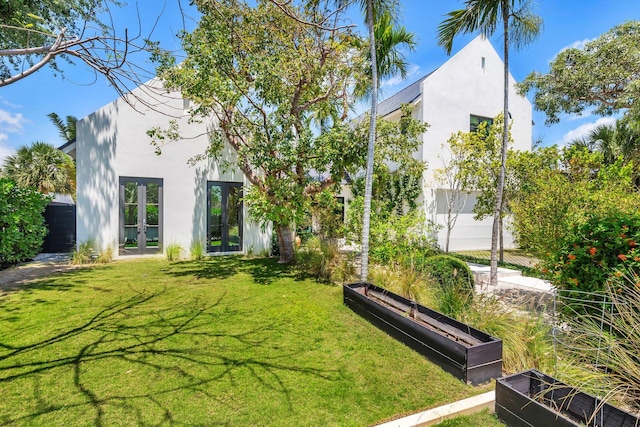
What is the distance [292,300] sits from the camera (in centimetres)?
651

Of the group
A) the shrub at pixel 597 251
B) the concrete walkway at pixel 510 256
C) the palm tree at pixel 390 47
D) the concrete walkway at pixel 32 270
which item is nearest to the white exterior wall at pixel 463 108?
the concrete walkway at pixel 510 256

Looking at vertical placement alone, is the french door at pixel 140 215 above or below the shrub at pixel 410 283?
above

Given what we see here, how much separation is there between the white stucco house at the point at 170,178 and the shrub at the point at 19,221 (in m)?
1.24

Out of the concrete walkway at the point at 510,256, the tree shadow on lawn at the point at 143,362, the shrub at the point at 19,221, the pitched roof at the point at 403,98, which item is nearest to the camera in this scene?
the tree shadow on lawn at the point at 143,362

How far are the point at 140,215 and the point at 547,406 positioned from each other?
40.0ft

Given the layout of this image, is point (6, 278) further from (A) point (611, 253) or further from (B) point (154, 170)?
(A) point (611, 253)

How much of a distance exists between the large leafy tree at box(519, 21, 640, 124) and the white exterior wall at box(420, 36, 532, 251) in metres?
4.70

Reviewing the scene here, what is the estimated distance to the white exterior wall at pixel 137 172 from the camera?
10.6 meters

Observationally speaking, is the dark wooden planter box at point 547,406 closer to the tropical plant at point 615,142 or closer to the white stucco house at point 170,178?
the white stucco house at point 170,178

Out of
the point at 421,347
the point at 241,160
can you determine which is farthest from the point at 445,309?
the point at 241,160

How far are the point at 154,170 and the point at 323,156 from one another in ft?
23.4

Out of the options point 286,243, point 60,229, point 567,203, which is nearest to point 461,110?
point 567,203

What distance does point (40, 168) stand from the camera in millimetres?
17984

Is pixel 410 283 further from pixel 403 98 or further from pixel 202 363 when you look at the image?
pixel 403 98
